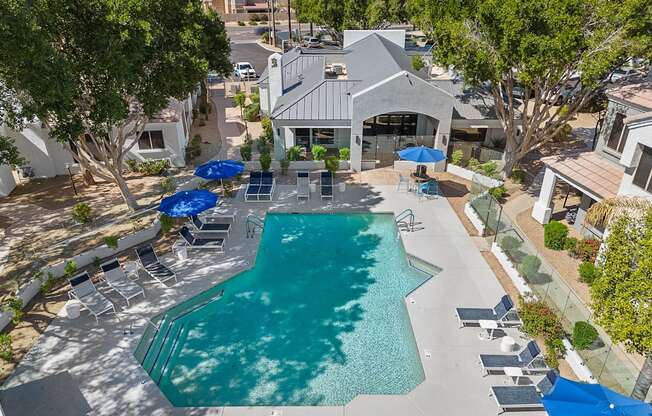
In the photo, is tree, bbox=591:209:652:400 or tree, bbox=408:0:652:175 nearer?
tree, bbox=591:209:652:400

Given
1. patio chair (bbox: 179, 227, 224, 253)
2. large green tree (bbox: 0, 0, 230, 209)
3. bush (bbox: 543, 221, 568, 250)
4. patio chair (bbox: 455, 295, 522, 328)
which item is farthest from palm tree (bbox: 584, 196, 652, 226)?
large green tree (bbox: 0, 0, 230, 209)

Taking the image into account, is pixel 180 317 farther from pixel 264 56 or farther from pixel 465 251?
pixel 264 56

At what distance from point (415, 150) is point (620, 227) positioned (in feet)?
47.0

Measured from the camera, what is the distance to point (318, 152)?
27719 mm

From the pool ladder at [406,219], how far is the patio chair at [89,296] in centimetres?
1335

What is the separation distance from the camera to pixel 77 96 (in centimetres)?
1758

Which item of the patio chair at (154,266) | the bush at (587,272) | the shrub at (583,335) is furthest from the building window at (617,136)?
the patio chair at (154,266)

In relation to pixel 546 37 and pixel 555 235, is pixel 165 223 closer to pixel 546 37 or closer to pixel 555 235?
pixel 555 235

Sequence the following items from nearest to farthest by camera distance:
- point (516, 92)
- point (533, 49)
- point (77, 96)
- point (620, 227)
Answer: point (620, 227) < point (77, 96) < point (533, 49) < point (516, 92)

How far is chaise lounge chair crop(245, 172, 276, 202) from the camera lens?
24.4 meters

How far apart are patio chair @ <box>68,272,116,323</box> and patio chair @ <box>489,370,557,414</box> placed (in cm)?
1331

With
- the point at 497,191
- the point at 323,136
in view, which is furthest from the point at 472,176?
the point at 323,136

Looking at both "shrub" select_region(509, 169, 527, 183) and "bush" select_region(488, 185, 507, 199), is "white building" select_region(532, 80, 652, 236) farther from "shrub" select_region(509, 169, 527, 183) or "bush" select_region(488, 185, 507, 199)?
"shrub" select_region(509, 169, 527, 183)

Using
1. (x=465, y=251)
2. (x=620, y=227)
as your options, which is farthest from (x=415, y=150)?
(x=620, y=227)
